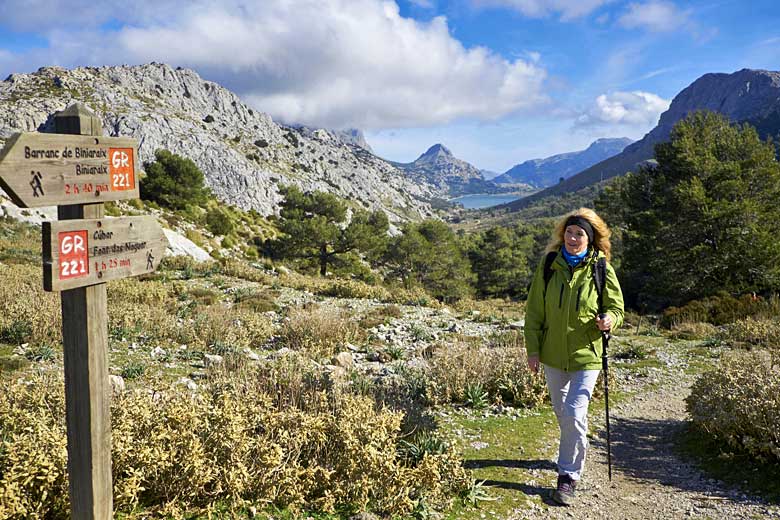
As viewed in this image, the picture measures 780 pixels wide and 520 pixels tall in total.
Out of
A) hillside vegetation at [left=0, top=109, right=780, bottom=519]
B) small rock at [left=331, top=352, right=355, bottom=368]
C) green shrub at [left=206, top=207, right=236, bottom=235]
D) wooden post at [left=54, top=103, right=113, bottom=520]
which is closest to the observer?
wooden post at [left=54, top=103, right=113, bottom=520]

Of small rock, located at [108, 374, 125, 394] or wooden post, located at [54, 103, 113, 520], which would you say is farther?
small rock, located at [108, 374, 125, 394]

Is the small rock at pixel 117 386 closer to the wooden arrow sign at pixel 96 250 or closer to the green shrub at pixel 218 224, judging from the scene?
the wooden arrow sign at pixel 96 250

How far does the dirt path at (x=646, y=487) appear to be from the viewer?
394 centimetres

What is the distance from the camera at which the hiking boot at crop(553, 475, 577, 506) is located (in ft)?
13.4

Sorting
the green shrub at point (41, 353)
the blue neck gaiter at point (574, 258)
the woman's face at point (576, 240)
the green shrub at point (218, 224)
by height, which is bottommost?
the green shrub at point (41, 353)

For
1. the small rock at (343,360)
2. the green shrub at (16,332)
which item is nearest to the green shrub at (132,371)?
the green shrub at (16,332)

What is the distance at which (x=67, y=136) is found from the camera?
2.45 meters

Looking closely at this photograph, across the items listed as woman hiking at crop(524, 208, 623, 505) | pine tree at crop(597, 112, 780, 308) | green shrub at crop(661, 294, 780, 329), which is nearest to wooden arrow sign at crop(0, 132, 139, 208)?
woman hiking at crop(524, 208, 623, 505)

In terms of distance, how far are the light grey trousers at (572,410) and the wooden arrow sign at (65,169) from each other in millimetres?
3753

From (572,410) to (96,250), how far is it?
150 inches

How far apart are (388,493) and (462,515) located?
0.68m

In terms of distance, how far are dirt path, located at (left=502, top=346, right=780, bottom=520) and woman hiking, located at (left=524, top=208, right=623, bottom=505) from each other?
0.26 metres

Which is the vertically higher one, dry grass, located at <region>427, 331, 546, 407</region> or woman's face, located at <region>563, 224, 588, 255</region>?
woman's face, located at <region>563, 224, 588, 255</region>

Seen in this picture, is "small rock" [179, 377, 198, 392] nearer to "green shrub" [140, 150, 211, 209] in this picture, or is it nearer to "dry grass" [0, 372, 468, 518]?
"dry grass" [0, 372, 468, 518]
